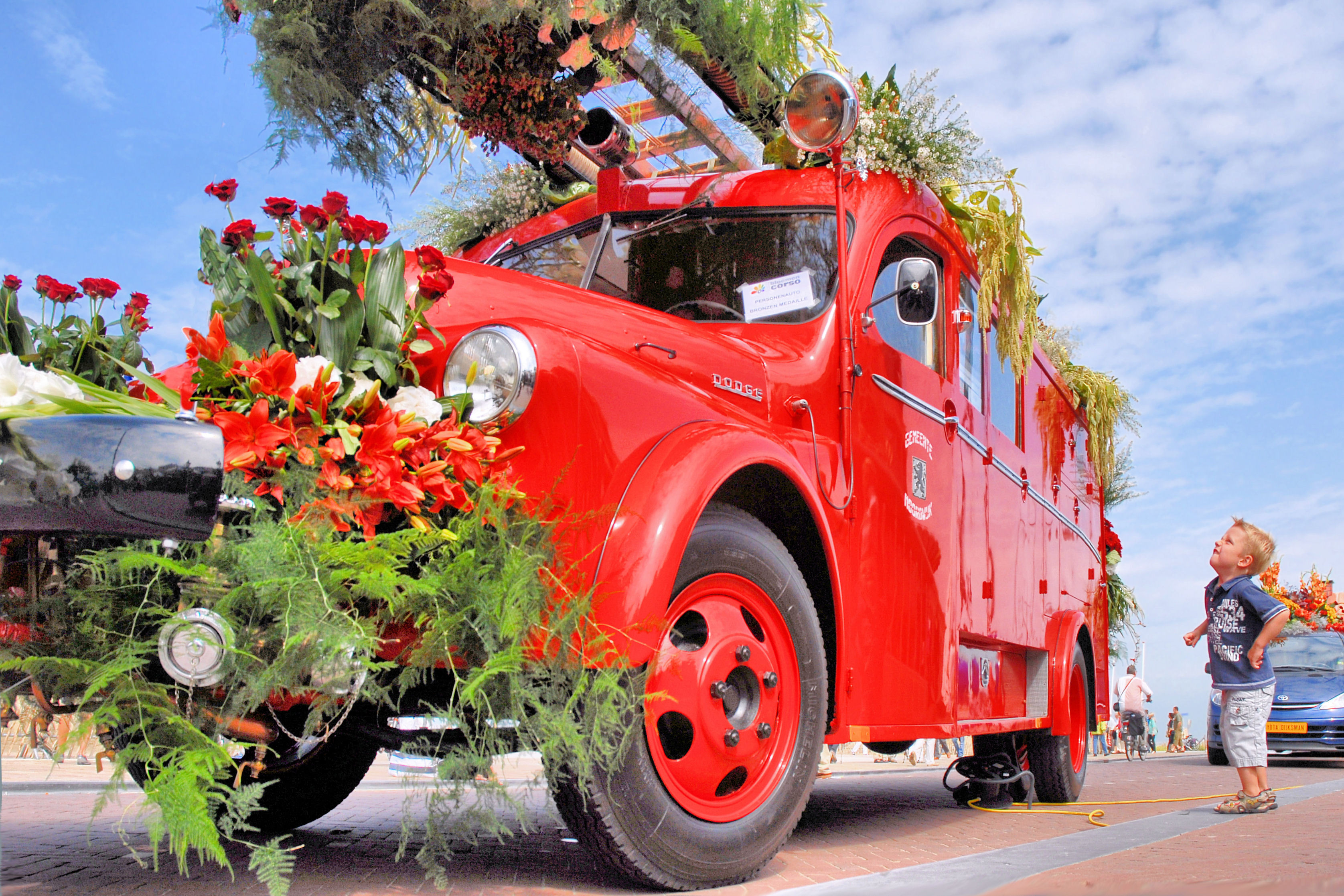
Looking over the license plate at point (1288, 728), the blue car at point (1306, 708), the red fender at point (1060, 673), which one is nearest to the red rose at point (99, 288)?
the red fender at point (1060, 673)

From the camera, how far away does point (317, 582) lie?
210cm

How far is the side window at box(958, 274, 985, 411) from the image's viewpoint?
496cm

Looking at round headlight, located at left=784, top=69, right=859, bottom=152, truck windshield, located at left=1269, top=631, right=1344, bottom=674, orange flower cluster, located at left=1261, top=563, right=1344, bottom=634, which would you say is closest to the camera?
round headlight, located at left=784, top=69, right=859, bottom=152

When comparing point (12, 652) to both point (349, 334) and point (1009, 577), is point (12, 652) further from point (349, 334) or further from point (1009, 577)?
point (1009, 577)

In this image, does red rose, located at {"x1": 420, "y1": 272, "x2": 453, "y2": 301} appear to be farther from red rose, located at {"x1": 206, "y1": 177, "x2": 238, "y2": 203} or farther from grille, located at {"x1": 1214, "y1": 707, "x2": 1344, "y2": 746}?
grille, located at {"x1": 1214, "y1": 707, "x2": 1344, "y2": 746}

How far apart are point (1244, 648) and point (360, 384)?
17.2ft

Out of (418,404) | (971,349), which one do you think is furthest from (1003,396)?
(418,404)

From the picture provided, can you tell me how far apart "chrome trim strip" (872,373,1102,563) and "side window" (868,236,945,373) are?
0.62 feet

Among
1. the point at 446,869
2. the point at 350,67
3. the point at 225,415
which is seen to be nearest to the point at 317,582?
the point at 225,415

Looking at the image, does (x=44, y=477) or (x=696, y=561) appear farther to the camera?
(x=696, y=561)

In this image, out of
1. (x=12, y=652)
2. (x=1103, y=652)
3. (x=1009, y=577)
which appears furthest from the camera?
(x=1103, y=652)

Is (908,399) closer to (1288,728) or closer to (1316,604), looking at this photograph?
(1288,728)

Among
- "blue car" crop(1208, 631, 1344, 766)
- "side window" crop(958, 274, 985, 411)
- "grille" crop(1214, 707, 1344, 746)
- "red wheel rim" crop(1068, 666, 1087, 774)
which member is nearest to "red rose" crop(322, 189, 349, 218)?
"side window" crop(958, 274, 985, 411)

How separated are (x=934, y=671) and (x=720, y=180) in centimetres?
215
